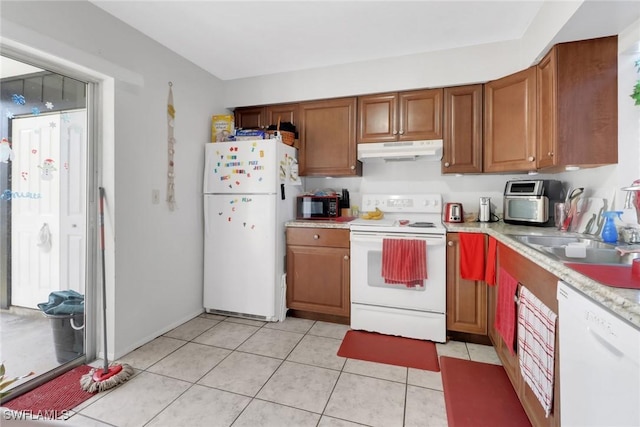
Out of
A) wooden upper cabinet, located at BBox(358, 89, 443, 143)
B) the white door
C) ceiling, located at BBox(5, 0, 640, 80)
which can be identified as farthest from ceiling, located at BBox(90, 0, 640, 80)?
the white door

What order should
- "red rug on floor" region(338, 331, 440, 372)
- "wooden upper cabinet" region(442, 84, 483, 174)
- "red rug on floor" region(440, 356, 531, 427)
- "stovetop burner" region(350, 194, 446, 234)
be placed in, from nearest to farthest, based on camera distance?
1. "red rug on floor" region(440, 356, 531, 427)
2. "red rug on floor" region(338, 331, 440, 372)
3. "wooden upper cabinet" region(442, 84, 483, 174)
4. "stovetop burner" region(350, 194, 446, 234)

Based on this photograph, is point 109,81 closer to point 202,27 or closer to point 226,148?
point 202,27

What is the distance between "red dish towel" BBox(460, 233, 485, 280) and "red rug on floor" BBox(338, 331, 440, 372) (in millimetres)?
644

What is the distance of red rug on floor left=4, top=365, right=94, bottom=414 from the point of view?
1.55m

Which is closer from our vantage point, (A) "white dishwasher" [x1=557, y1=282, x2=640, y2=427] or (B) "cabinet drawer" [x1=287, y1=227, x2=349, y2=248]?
(A) "white dishwasher" [x1=557, y1=282, x2=640, y2=427]

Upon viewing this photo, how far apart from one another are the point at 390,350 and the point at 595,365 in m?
1.48

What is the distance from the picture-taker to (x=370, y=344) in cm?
229

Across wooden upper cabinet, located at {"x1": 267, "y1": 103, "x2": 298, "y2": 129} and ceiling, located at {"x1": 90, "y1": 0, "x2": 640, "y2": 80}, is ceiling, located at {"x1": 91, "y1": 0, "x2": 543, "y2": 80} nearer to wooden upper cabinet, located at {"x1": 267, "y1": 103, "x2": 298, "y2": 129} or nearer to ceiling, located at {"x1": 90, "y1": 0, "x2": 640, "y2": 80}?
ceiling, located at {"x1": 90, "y1": 0, "x2": 640, "y2": 80}

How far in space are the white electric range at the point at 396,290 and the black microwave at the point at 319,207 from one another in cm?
42

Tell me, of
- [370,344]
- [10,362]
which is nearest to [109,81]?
[10,362]

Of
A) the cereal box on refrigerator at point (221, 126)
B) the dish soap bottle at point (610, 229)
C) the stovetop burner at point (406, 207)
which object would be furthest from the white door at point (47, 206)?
the dish soap bottle at point (610, 229)

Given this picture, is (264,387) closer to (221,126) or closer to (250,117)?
(221,126)

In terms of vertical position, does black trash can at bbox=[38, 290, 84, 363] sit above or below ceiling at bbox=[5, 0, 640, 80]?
below

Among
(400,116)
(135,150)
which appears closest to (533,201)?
(400,116)
